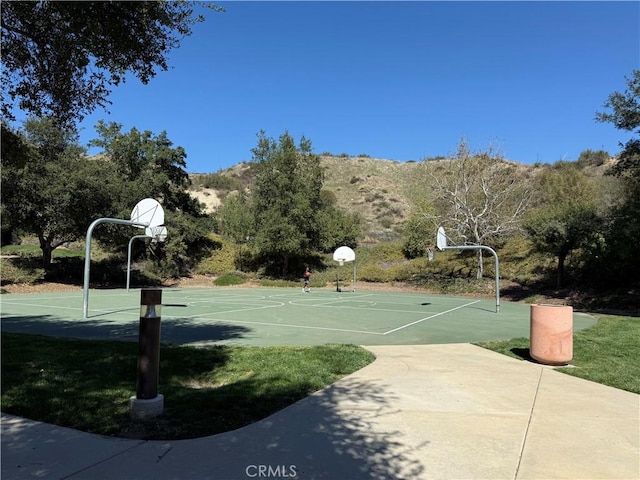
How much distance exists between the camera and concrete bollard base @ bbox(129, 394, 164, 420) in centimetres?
459

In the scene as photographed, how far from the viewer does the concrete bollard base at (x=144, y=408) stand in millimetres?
4586

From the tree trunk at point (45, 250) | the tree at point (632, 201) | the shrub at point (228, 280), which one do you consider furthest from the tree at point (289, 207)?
the tree at point (632, 201)

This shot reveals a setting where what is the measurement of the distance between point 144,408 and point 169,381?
5.93 feet

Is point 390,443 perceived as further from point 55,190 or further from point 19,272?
point 19,272

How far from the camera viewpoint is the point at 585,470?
3.69 metres

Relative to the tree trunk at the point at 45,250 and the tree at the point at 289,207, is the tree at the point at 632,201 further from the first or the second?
the tree trunk at the point at 45,250

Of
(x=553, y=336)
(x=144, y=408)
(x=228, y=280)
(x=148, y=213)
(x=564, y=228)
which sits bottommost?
(x=228, y=280)

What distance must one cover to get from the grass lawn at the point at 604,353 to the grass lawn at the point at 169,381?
3238 mm

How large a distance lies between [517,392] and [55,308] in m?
16.3

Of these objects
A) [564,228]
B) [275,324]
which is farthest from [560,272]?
[275,324]

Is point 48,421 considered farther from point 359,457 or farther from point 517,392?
point 517,392

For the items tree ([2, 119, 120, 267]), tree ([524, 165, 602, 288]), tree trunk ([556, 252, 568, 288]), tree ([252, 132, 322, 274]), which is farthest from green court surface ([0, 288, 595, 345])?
tree ([252, 132, 322, 274])

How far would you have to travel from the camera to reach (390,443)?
13.7ft

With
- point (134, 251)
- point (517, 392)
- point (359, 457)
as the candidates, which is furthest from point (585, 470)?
point (134, 251)
